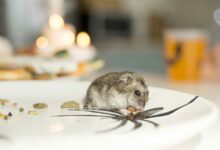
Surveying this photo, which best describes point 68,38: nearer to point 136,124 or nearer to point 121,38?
point 136,124

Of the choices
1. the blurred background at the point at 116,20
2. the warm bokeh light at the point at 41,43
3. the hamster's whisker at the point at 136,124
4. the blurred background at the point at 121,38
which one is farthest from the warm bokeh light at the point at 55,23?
the blurred background at the point at 116,20

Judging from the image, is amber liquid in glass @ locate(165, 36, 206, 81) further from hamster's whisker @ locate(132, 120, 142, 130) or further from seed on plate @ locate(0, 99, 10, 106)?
hamster's whisker @ locate(132, 120, 142, 130)

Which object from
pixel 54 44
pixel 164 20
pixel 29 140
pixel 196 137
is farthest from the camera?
pixel 164 20

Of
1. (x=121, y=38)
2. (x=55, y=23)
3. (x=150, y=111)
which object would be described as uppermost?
(x=55, y=23)

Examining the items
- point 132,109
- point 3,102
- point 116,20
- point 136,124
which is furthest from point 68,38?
point 116,20

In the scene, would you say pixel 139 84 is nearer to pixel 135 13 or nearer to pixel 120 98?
pixel 120 98

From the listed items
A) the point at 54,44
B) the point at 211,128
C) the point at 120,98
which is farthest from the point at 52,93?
the point at 54,44

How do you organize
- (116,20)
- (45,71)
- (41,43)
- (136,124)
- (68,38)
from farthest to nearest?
(116,20)
(68,38)
(41,43)
(45,71)
(136,124)

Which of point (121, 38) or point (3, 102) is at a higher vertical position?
point (3, 102)
